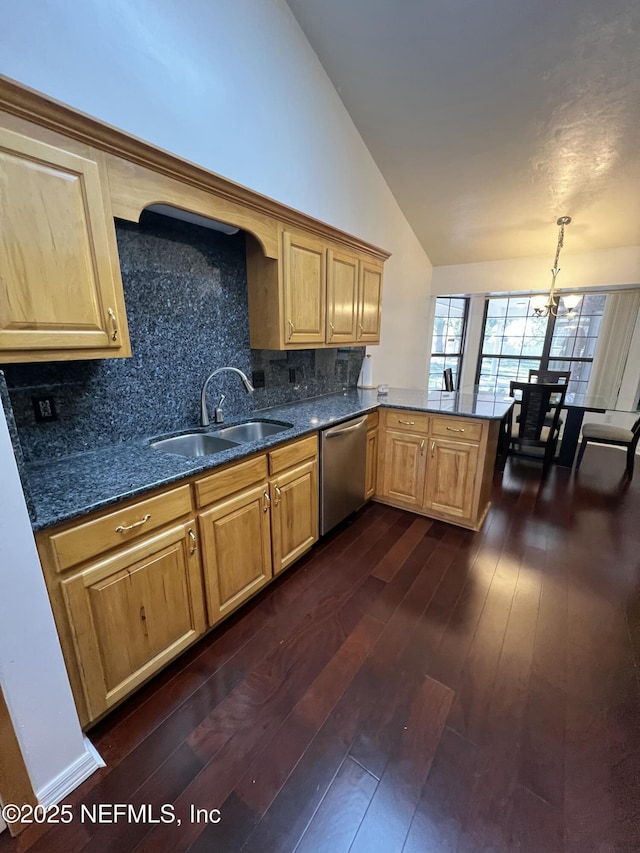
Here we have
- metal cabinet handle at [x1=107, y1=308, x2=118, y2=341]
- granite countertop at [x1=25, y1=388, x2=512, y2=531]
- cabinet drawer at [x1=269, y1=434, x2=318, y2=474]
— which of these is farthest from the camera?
cabinet drawer at [x1=269, y1=434, x2=318, y2=474]

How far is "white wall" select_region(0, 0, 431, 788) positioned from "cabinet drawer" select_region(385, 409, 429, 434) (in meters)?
1.70

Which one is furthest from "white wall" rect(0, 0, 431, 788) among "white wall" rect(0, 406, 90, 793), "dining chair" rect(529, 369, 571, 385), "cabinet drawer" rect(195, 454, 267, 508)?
"dining chair" rect(529, 369, 571, 385)

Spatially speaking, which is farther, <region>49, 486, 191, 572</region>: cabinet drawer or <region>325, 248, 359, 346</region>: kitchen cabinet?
<region>325, 248, 359, 346</region>: kitchen cabinet

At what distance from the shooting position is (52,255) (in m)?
1.18

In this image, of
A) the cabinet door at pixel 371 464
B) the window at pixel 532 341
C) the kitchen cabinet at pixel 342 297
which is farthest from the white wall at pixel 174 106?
the window at pixel 532 341

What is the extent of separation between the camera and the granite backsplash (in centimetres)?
152

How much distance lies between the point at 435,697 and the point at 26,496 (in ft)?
5.49

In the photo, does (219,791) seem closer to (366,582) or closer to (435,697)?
(435,697)

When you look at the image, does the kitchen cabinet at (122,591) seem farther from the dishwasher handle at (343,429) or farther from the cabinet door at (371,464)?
the cabinet door at (371,464)

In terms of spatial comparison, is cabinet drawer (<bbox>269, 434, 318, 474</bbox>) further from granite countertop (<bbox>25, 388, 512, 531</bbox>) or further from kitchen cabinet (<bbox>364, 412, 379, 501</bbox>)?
kitchen cabinet (<bbox>364, 412, 379, 501</bbox>)

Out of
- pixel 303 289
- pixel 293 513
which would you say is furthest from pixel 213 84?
pixel 293 513

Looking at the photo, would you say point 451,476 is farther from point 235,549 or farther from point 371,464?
point 235,549

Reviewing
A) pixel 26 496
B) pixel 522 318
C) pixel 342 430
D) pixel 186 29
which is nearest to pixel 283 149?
pixel 186 29

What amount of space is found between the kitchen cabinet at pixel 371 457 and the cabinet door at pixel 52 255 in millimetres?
1930
